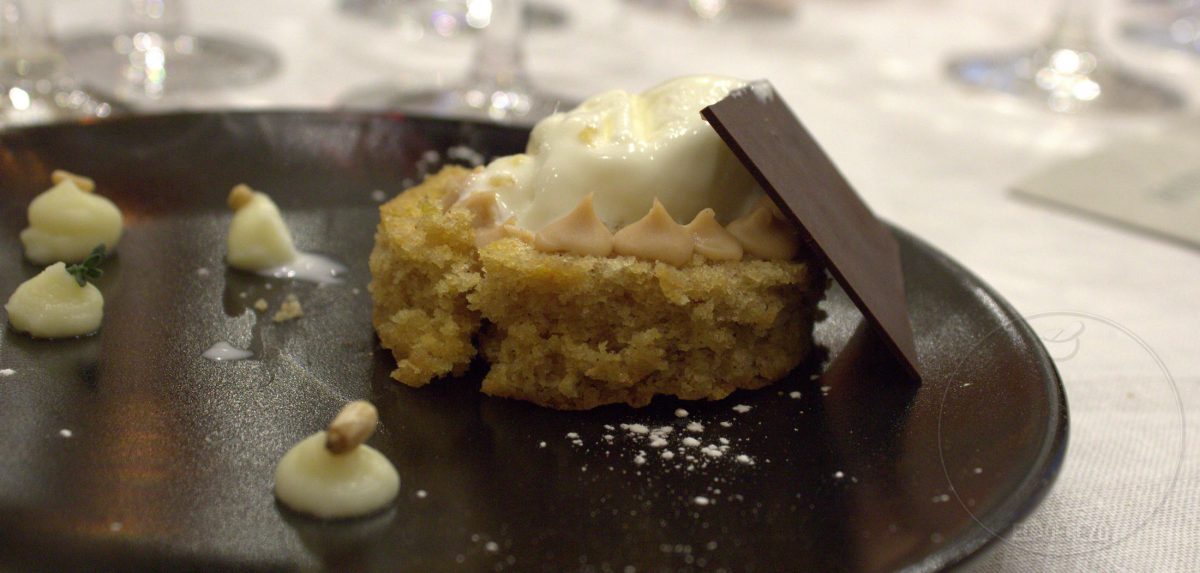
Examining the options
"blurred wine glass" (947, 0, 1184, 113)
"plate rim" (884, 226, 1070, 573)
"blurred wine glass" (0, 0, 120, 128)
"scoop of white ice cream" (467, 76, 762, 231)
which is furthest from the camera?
"blurred wine glass" (947, 0, 1184, 113)

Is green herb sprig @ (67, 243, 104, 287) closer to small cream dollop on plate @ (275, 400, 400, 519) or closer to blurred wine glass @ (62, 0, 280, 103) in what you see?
small cream dollop on plate @ (275, 400, 400, 519)

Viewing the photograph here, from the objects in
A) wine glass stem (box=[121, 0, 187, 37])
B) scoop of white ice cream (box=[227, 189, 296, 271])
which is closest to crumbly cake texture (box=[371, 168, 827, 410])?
scoop of white ice cream (box=[227, 189, 296, 271])

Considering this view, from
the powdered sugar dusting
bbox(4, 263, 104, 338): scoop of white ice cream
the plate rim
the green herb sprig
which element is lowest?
bbox(4, 263, 104, 338): scoop of white ice cream

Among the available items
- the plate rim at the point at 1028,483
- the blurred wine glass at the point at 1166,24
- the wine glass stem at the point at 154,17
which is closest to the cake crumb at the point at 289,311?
the plate rim at the point at 1028,483

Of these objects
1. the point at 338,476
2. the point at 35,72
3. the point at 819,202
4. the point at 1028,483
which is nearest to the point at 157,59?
the point at 35,72

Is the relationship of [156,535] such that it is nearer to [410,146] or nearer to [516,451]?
[516,451]

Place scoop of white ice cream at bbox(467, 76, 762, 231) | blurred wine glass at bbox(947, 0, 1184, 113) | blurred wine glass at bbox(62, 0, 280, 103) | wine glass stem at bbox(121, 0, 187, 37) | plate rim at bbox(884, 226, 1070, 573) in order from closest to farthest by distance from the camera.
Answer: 1. plate rim at bbox(884, 226, 1070, 573)
2. scoop of white ice cream at bbox(467, 76, 762, 231)
3. blurred wine glass at bbox(62, 0, 280, 103)
4. wine glass stem at bbox(121, 0, 187, 37)
5. blurred wine glass at bbox(947, 0, 1184, 113)
